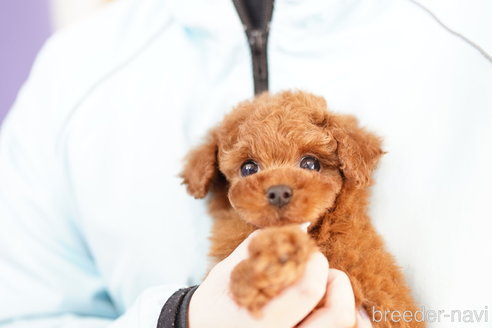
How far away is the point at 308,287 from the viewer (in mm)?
800

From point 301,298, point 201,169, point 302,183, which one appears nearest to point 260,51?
point 201,169

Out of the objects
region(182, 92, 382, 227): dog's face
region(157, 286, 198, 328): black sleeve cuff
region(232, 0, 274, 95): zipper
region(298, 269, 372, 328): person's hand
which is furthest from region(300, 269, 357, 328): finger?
region(232, 0, 274, 95): zipper

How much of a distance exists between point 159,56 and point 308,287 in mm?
848

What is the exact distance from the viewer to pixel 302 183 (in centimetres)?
87

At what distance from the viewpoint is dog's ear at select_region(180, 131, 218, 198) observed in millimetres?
1070

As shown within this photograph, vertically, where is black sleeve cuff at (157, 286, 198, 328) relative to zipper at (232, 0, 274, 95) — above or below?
below

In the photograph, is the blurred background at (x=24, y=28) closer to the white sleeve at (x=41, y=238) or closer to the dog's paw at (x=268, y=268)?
the white sleeve at (x=41, y=238)

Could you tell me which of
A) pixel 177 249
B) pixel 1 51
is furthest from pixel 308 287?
pixel 1 51

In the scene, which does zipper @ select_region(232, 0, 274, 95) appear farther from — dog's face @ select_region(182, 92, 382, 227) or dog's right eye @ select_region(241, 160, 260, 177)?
dog's right eye @ select_region(241, 160, 260, 177)

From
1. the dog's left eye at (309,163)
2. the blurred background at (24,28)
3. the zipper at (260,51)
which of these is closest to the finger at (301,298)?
the dog's left eye at (309,163)

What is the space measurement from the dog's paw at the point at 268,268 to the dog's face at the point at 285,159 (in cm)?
11

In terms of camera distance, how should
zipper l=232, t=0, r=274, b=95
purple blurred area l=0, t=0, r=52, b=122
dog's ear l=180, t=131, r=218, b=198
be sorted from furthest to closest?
purple blurred area l=0, t=0, r=52, b=122 → zipper l=232, t=0, r=274, b=95 → dog's ear l=180, t=131, r=218, b=198

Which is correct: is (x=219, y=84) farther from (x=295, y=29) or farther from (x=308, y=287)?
(x=308, y=287)

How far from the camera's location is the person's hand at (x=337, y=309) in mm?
828
